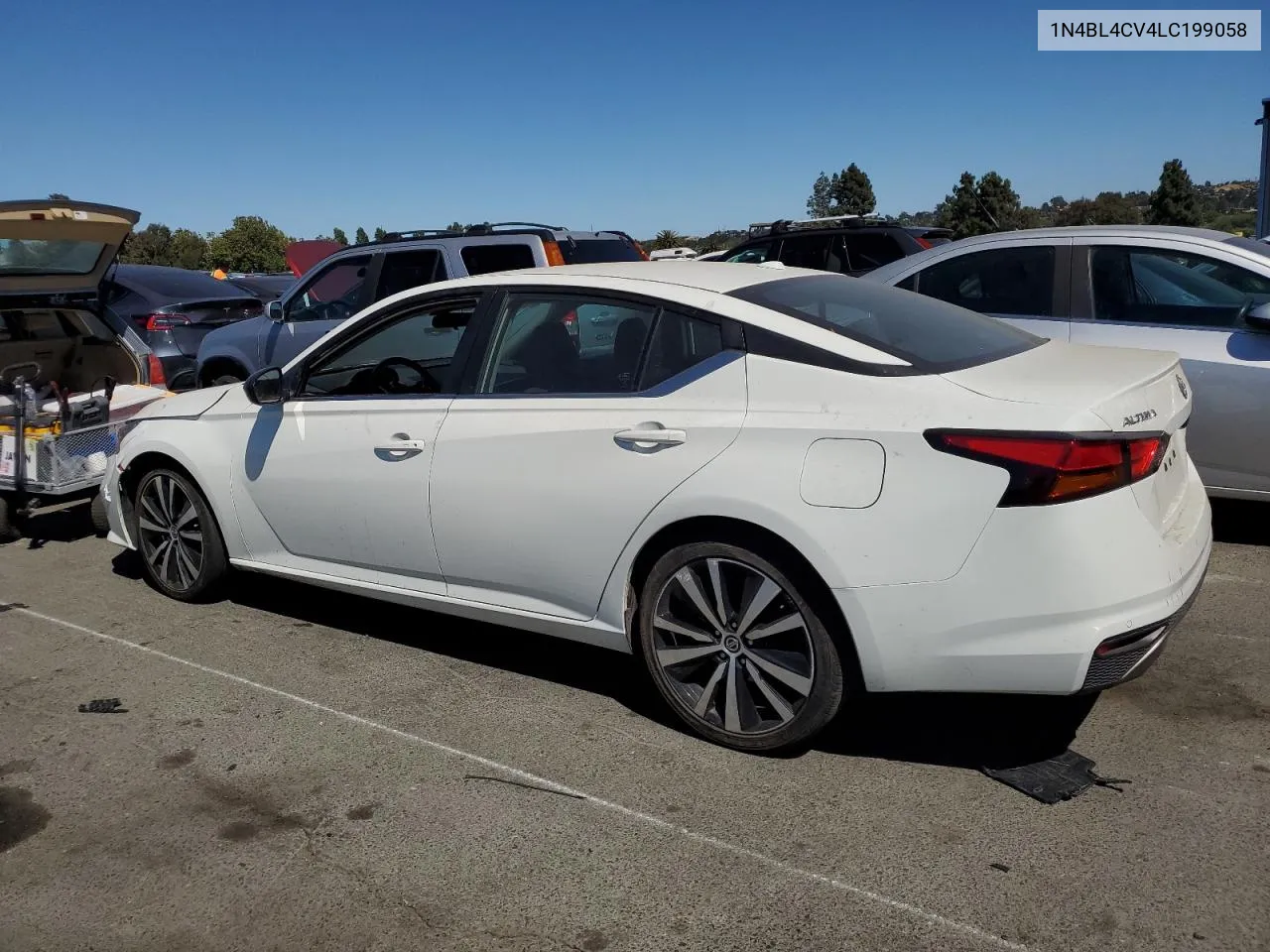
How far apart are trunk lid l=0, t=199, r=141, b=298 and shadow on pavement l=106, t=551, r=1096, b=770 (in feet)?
9.72

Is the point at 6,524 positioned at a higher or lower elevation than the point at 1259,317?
lower

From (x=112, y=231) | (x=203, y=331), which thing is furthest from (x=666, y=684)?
(x=203, y=331)

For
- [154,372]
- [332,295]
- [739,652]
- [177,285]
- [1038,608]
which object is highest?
[177,285]

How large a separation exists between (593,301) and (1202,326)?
3451 millimetres

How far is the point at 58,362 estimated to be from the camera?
25.8ft

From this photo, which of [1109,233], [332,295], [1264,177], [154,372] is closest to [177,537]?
[154,372]

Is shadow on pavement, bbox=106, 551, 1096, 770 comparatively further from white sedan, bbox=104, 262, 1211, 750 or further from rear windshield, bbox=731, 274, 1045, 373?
rear windshield, bbox=731, 274, 1045, 373

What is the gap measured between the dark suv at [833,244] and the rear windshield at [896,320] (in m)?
7.30

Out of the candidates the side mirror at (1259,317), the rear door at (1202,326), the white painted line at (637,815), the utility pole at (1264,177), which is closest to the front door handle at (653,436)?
the white painted line at (637,815)

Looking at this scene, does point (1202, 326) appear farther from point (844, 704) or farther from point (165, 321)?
point (165, 321)

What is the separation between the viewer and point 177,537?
5352 millimetres

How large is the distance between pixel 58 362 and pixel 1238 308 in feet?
25.3

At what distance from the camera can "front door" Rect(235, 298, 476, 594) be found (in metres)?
4.34

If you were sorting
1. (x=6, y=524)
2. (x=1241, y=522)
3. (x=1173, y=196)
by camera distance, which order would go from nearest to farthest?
1. (x=1241, y=522)
2. (x=6, y=524)
3. (x=1173, y=196)
